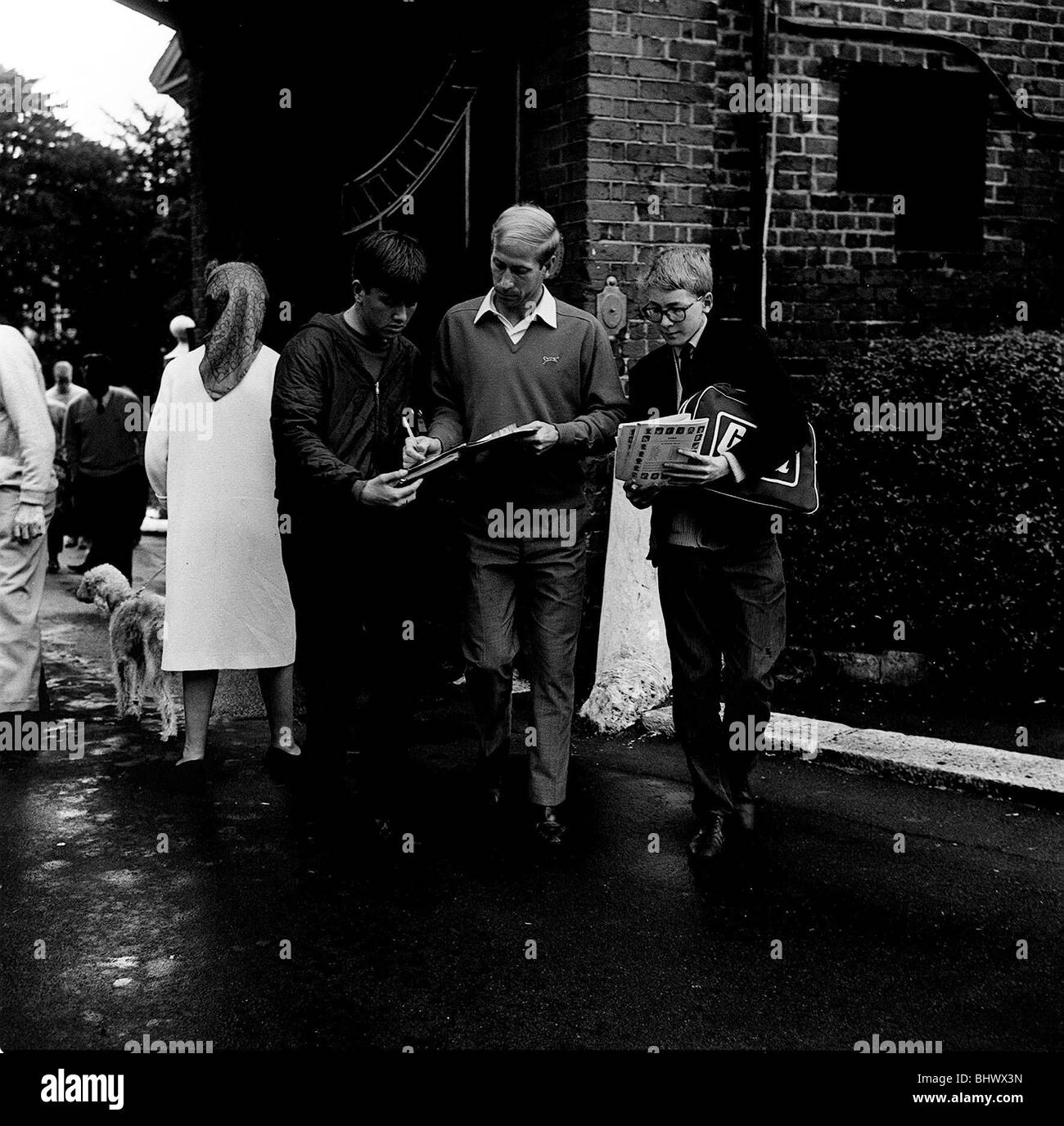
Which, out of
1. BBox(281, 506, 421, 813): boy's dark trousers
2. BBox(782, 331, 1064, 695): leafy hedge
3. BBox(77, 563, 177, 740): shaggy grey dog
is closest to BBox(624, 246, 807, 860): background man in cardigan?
BBox(281, 506, 421, 813): boy's dark trousers

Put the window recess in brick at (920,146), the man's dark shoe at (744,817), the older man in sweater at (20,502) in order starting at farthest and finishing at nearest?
1. the window recess in brick at (920,146)
2. the older man in sweater at (20,502)
3. the man's dark shoe at (744,817)

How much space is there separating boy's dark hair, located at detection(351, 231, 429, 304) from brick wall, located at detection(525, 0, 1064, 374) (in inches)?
94.8

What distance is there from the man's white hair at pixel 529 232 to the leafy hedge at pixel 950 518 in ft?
8.58

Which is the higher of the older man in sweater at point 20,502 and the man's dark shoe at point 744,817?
the older man in sweater at point 20,502

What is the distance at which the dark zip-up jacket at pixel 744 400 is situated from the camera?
4730 millimetres

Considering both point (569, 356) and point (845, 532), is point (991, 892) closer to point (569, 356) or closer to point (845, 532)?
point (569, 356)

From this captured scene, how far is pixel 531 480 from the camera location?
16.7 feet

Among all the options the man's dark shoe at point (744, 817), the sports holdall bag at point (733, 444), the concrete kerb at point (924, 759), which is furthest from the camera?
the concrete kerb at point (924, 759)

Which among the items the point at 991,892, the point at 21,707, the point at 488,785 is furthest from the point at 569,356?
the point at 21,707

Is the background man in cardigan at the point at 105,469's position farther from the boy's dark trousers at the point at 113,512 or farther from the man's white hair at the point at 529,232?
the man's white hair at the point at 529,232

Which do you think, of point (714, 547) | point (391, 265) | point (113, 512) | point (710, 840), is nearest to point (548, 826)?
point (710, 840)

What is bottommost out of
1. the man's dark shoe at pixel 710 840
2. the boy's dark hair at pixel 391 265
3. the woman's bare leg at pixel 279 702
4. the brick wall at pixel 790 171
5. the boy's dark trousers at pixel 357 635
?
the man's dark shoe at pixel 710 840

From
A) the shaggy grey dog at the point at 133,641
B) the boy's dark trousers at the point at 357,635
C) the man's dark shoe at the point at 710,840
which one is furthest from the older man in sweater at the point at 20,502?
the man's dark shoe at the point at 710,840

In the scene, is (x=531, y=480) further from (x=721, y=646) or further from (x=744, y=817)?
(x=744, y=817)
